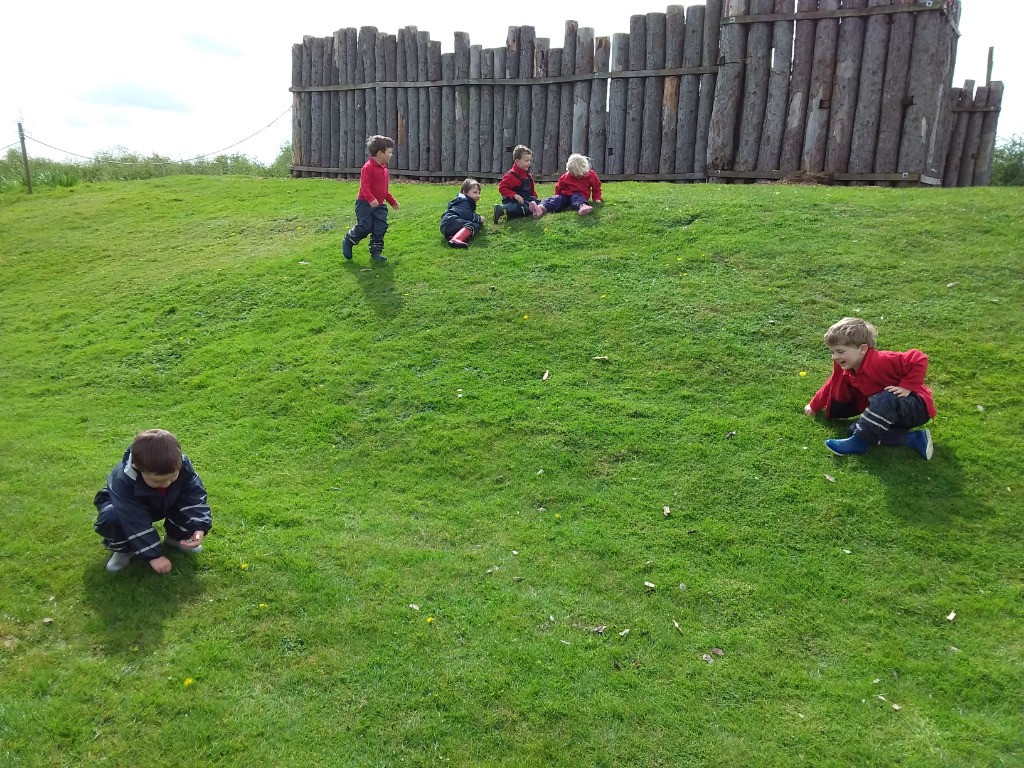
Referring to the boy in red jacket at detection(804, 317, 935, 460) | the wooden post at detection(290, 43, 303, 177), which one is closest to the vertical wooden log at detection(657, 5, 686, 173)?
the boy in red jacket at detection(804, 317, 935, 460)

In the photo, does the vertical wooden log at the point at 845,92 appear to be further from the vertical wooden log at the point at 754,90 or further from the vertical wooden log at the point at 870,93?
the vertical wooden log at the point at 754,90

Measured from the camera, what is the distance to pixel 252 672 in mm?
4441

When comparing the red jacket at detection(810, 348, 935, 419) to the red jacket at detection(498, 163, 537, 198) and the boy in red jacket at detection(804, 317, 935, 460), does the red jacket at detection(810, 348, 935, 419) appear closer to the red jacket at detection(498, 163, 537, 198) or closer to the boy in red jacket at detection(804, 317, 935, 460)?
the boy in red jacket at detection(804, 317, 935, 460)

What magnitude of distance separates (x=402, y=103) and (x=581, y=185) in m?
8.58

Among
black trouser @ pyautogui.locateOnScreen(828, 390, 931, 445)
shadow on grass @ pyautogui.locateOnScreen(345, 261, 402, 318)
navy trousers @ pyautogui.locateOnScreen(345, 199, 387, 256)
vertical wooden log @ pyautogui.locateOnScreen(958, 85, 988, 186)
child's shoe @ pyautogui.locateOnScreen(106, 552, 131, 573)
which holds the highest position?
vertical wooden log @ pyautogui.locateOnScreen(958, 85, 988, 186)

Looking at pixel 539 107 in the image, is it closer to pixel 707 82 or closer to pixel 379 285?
pixel 707 82

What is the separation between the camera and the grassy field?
4109 mm

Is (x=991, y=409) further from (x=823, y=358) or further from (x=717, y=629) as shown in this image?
(x=717, y=629)

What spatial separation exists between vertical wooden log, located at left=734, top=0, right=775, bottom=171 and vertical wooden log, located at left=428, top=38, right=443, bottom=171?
729cm

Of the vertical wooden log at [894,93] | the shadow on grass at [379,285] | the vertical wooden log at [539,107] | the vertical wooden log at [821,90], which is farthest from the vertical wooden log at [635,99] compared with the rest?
the shadow on grass at [379,285]

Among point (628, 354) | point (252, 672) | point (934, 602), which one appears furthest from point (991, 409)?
point (252, 672)

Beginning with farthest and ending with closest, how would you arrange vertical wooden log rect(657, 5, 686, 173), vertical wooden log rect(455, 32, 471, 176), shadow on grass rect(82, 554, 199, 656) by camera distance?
vertical wooden log rect(455, 32, 471, 176) → vertical wooden log rect(657, 5, 686, 173) → shadow on grass rect(82, 554, 199, 656)

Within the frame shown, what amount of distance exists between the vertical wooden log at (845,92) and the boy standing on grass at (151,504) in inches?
468

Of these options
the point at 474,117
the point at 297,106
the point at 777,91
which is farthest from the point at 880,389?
the point at 297,106
